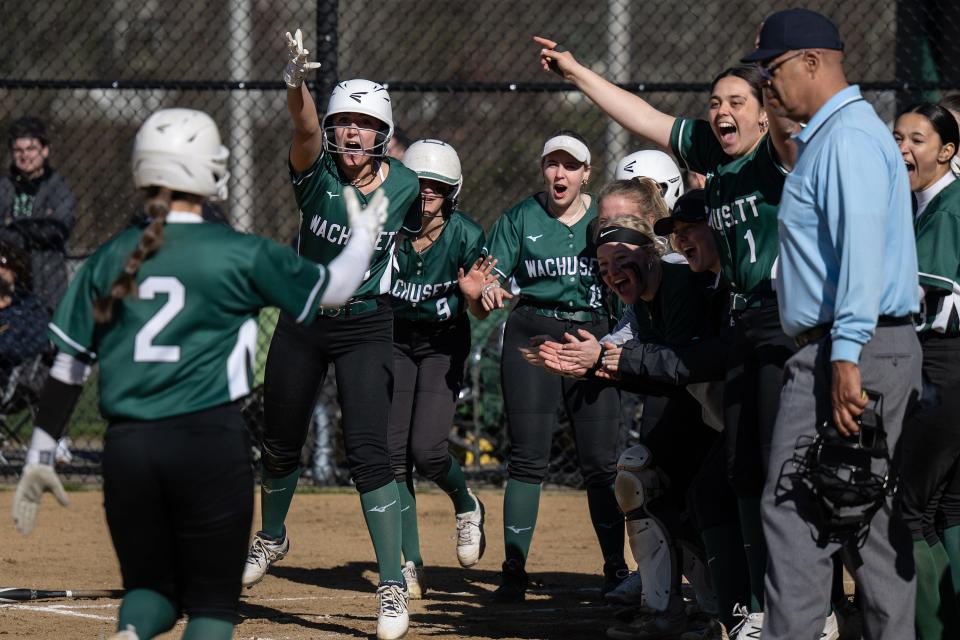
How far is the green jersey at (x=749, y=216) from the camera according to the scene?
441 cm

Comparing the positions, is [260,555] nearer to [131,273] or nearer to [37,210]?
[131,273]

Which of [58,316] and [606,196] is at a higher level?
[606,196]

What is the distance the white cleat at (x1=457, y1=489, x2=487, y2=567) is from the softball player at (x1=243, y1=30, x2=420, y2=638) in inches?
48.0

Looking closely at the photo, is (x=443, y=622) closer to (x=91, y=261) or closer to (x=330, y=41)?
(x=91, y=261)

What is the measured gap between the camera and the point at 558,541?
816cm

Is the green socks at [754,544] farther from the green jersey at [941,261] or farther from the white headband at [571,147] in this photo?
the white headband at [571,147]

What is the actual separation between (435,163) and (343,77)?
11.0 meters

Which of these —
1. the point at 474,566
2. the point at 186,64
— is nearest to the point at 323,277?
the point at 474,566

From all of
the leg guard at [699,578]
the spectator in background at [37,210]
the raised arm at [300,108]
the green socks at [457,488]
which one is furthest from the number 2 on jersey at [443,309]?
the spectator in background at [37,210]

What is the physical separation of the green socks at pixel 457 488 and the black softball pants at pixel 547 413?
0.31 m

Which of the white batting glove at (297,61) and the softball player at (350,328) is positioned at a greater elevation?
the white batting glove at (297,61)

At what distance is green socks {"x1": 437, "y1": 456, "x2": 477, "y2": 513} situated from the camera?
6.72 metres

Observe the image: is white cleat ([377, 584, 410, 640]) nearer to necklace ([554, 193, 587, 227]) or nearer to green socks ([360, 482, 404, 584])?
green socks ([360, 482, 404, 584])

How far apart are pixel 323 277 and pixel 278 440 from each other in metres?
2.14
